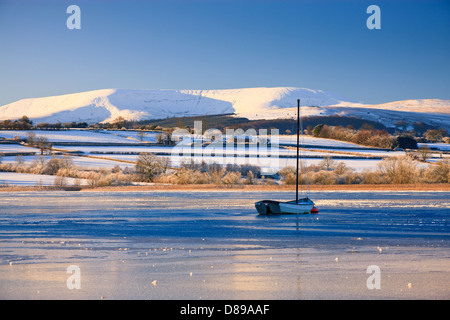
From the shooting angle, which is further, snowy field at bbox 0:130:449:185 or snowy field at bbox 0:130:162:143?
snowy field at bbox 0:130:162:143

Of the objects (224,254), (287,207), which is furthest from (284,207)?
(224,254)

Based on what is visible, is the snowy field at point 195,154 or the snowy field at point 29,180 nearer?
the snowy field at point 29,180

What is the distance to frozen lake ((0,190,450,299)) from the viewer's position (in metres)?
13.0

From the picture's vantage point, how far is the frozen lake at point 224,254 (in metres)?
13.0

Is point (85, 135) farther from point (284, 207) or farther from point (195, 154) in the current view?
point (284, 207)

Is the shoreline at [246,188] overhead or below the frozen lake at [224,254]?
below

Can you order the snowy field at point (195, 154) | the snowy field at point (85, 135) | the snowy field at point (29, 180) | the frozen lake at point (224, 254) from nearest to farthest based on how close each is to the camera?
1. the frozen lake at point (224, 254)
2. the snowy field at point (29, 180)
3. the snowy field at point (195, 154)
4. the snowy field at point (85, 135)

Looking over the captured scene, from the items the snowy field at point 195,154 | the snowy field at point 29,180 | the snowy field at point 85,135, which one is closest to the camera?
the snowy field at point 29,180

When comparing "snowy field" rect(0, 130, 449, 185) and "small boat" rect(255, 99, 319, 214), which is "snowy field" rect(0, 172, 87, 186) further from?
"small boat" rect(255, 99, 319, 214)

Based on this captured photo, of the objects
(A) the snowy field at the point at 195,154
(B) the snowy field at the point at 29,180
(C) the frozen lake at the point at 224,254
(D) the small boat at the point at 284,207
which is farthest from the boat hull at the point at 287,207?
(B) the snowy field at the point at 29,180

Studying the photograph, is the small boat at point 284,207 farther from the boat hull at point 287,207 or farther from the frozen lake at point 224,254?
the frozen lake at point 224,254

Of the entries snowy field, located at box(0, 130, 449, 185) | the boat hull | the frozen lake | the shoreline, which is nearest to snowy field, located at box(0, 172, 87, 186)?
snowy field, located at box(0, 130, 449, 185)

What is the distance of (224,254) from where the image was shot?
17.8 metres

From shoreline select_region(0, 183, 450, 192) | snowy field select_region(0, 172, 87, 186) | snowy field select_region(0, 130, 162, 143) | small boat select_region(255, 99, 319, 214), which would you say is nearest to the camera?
small boat select_region(255, 99, 319, 214)
